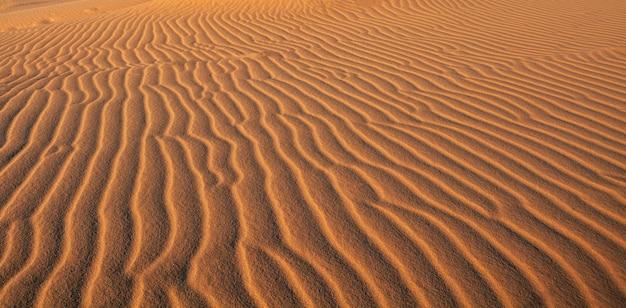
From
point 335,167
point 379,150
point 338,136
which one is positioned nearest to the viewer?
point 335,167

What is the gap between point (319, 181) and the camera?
106 inches

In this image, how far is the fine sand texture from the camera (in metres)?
1.93

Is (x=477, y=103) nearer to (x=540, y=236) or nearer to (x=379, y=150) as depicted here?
(x=379, y=150)

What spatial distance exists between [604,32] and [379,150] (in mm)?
5236

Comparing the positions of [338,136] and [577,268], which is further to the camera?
[338,136]

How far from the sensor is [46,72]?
5375 millimetres

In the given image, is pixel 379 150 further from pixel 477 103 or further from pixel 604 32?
pixel 604 32

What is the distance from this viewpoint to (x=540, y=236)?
7.13ft

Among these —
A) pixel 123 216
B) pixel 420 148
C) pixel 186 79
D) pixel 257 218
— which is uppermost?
pixel 420 148

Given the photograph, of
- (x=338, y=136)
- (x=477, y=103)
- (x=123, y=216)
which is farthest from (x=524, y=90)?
(x=123, y=216)

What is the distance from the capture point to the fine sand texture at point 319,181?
193 centimetres

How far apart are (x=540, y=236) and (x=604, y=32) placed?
5.64 meters

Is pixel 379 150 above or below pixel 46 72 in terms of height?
above

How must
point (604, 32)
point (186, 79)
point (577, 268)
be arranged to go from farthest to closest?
1. point (604, 32)
2. point (186, 79)
3. point (577, 268)
